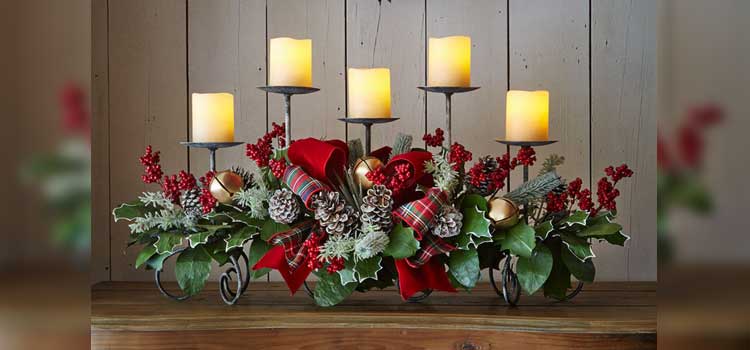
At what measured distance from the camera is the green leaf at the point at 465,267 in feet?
2.93

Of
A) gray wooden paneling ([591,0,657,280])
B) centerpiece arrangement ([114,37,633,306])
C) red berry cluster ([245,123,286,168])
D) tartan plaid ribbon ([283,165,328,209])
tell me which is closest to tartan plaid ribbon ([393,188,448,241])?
centerpiece arrangement ([114,37,633,306])

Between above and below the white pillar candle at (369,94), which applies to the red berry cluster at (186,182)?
below

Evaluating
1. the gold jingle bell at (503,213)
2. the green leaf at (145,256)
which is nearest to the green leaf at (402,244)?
the gold jingle bell at (503,213)

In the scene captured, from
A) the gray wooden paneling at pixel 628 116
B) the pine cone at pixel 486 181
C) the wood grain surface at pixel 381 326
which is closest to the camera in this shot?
the wood grain surface at pixel 381 326

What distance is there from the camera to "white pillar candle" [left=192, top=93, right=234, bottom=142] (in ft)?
3.30

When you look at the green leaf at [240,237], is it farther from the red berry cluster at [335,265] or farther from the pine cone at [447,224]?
the pine cone at [447,224]

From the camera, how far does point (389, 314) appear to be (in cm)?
88

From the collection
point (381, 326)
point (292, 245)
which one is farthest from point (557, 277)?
point (292, 245)

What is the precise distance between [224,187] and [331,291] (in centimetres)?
21

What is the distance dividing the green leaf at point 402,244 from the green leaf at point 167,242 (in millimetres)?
288

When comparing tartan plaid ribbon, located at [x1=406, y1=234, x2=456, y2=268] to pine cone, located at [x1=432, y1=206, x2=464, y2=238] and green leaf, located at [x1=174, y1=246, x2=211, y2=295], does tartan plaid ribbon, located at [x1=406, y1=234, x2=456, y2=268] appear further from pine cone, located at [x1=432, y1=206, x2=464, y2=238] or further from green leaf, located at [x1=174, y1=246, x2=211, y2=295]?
green leaf, located at [x1=174, y1=246, x2=211, y2=295]

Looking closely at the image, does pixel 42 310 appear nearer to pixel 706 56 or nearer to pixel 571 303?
pixel 706 56

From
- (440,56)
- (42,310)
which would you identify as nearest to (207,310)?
(440,56)

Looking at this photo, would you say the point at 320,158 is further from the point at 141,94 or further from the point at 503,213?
the point at 141,94
